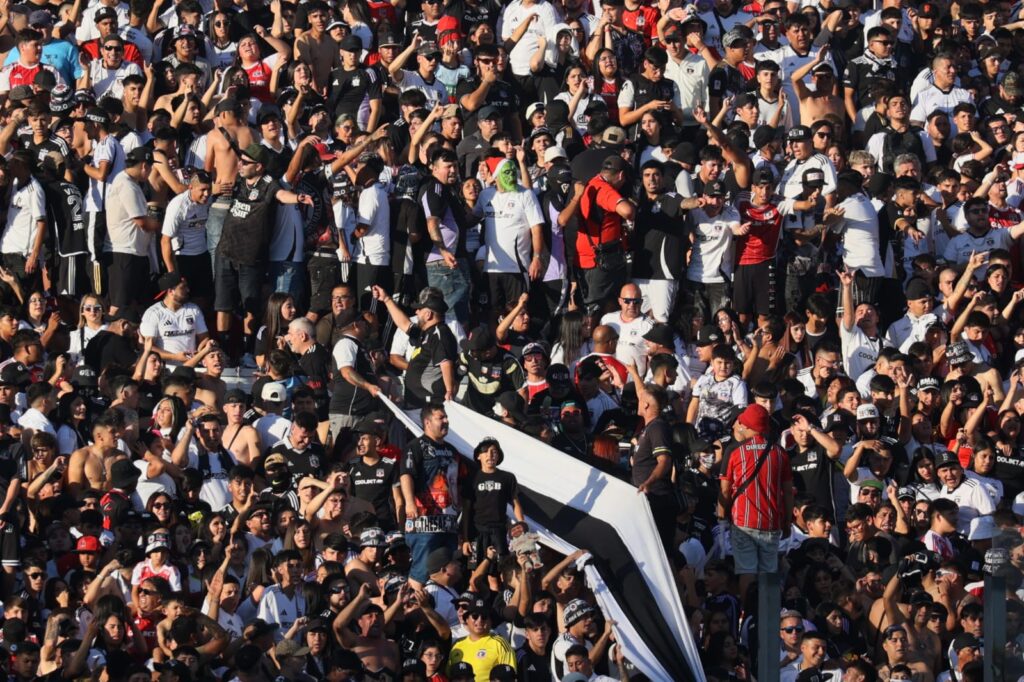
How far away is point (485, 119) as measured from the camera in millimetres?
24188

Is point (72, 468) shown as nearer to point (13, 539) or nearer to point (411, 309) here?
point (13, 539)

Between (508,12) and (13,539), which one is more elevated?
(508,12)

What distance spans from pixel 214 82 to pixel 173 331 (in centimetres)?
329

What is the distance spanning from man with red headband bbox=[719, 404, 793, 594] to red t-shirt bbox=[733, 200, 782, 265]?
314 centimetres

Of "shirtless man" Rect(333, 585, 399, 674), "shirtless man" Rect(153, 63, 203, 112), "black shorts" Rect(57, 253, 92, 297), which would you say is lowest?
"shirtless man" Rect(333, 585, 399, 674)

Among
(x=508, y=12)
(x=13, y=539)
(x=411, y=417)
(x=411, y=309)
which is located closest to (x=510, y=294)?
(x=411, y=309)

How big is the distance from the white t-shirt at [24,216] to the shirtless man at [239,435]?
291 cm

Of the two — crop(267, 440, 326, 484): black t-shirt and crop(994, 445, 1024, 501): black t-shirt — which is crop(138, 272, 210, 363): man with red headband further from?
crop(994, 445, 1024, 501): black t-shirt

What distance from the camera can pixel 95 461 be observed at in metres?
20.4

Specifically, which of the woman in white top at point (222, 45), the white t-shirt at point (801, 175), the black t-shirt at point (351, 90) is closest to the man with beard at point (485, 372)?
the white t-shirt at point (801, 175)

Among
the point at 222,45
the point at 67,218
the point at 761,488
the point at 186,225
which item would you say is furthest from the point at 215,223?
the point at 761,488

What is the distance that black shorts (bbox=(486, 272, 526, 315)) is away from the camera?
23.5 m

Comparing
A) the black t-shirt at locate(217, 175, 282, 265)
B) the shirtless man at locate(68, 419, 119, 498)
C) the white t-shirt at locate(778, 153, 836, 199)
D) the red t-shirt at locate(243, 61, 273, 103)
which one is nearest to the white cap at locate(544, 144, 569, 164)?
the white t-shirt at locate(778, 153, 836, 199)

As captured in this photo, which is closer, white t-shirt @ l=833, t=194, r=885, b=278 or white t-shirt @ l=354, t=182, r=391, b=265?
white t-shirt @ l=354, t=182, r=391, b=265
